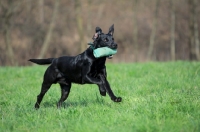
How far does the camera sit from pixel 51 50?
1198 inches

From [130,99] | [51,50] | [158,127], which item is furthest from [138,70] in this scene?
[51,50]

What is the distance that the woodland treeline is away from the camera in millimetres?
25578

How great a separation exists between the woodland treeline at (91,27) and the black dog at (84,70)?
17745 millimetres

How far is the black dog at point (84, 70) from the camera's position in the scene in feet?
21.0

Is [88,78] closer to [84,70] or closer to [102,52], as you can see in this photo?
[84,70]

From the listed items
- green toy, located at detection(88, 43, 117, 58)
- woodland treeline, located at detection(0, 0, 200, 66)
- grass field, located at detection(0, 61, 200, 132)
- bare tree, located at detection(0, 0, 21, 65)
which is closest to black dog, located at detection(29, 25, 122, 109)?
green toy, located at detection(88, 43, 117, 58)

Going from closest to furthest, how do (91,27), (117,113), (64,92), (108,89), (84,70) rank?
(117,113), (108,89), (84,70), (64,92), (91,27)

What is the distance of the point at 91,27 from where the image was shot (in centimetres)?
3142

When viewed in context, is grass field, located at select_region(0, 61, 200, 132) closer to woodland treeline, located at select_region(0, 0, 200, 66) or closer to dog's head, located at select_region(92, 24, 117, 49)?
dog's head, located at select_region(92, 24, 117, 49)

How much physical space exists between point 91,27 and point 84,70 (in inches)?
990

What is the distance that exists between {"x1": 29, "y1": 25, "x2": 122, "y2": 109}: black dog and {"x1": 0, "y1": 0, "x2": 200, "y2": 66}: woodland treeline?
1775 cm

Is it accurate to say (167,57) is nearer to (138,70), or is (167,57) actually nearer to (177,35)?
(177,35)

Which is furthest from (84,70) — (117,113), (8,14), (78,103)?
(8,14)

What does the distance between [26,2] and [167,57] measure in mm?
15597
